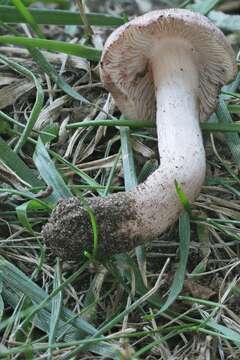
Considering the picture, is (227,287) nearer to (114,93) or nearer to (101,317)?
(101,317)

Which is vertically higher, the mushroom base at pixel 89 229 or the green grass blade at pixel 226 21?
the green grass blade at pixel 226 21

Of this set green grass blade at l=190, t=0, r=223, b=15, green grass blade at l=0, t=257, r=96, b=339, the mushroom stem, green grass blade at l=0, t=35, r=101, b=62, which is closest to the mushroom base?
the mushroom stem

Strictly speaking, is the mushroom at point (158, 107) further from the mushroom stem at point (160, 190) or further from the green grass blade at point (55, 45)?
the green grass blade at point (55, 45)

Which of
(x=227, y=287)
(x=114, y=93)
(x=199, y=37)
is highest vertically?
(x=199, y=37)

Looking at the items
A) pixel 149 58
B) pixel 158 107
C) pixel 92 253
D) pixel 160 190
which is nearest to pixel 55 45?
pixel 149 58

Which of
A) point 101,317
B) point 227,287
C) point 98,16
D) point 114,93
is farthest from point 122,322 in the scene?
point 98,16

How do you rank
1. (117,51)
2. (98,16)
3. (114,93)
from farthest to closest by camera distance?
(98,16), (114,93), (117,51)

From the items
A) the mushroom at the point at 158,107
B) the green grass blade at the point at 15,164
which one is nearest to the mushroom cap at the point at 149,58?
the mushroom at the point at 158,107
